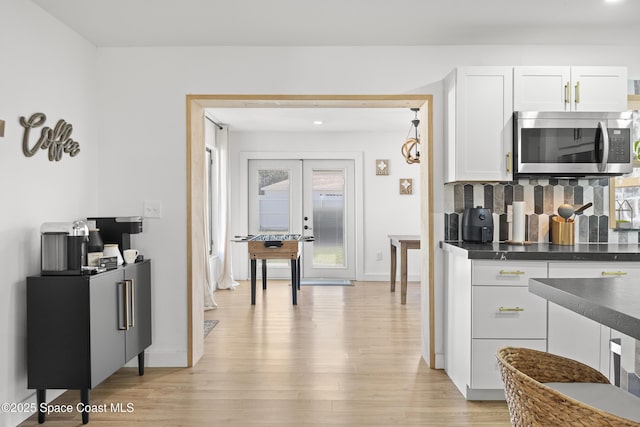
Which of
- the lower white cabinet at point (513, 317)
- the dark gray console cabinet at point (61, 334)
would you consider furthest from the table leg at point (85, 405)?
the lower white cabinet at point (513, 317)

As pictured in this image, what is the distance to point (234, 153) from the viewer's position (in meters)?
7.57

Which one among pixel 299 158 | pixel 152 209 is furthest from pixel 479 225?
pixel 299 158

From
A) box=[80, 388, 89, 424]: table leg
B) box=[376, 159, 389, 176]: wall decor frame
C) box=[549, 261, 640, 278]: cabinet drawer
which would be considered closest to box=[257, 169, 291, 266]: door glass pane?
box=[376, 159, 389, 176]: wall decor frame

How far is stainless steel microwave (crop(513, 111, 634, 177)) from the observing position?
3.15 metres

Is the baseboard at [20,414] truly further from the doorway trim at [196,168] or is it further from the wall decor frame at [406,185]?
the wall decor frame at [406,185]

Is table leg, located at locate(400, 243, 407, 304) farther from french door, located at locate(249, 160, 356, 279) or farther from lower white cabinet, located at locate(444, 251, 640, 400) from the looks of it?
lower white cabinet, located at locate(444, 251, 640, 400)

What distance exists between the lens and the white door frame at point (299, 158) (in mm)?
7562

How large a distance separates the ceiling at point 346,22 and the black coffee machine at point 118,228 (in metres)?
1.33

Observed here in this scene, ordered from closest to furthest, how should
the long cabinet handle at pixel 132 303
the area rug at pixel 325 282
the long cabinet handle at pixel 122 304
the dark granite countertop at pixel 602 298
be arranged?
the dark granite countertop at pixel 602 298, the long cabinet handle at pixel 122 304, the long cabinet handle at pixel 132 303, the area rug at pixel 325 282

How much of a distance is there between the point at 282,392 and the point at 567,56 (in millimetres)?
3248

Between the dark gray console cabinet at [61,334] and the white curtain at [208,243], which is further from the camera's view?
the white curtain at [208,243]

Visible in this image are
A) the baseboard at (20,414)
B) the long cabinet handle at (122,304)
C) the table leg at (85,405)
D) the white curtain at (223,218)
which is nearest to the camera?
the baseboard at (20,414)

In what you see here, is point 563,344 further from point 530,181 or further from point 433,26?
point 433,26

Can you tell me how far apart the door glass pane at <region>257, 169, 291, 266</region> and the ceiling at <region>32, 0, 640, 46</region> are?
4239 mm
